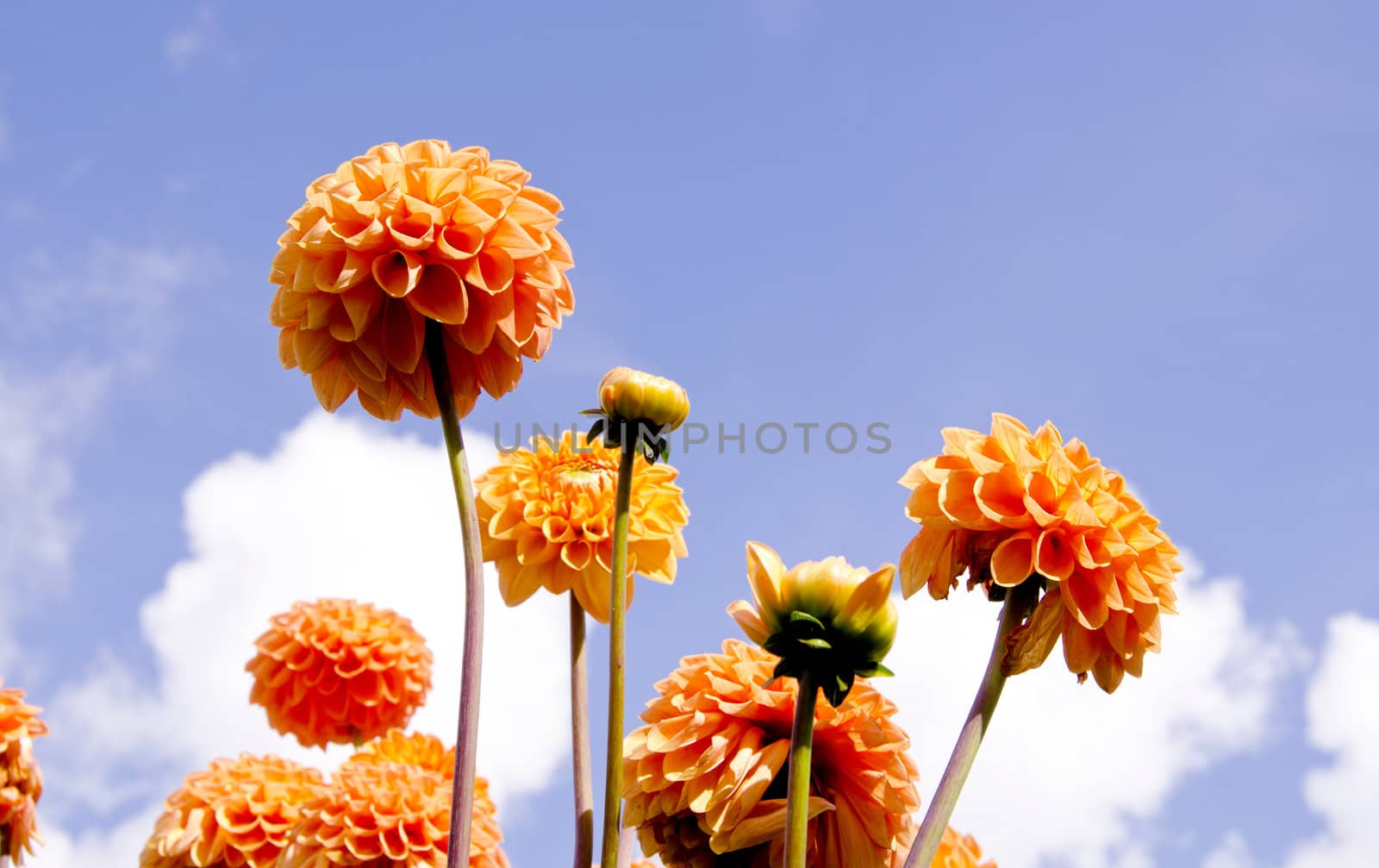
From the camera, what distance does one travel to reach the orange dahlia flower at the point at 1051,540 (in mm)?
1846

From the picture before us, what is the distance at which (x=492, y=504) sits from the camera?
2.80m

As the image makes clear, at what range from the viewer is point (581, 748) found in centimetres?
208

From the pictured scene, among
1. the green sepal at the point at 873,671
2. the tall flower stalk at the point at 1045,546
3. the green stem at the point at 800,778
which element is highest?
the tall flower stalk at the point at 1045,546

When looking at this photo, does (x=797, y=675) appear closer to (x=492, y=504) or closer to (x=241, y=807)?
(x=492, y=504)

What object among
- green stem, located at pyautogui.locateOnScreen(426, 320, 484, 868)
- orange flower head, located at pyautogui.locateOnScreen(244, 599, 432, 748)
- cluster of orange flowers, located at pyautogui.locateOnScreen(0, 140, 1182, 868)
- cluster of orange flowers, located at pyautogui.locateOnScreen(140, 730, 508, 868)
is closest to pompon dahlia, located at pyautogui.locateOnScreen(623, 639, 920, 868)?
cluster of orange flowers, located at pyautogui.locateOnScreen(0, 140, 1182, 868)

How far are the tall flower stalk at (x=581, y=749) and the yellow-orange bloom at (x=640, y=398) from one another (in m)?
0.47

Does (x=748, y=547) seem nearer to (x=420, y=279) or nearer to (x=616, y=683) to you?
(x=616, y=683)

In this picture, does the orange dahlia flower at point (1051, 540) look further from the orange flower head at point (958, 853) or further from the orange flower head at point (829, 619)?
the orange flower head at point (958, 853)

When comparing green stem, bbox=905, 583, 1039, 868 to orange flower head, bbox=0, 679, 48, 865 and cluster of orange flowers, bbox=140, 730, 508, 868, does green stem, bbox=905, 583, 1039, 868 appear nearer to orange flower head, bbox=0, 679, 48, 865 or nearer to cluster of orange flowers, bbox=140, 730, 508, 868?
cluster of orange flowers, bbox=140, 730, 508, 868

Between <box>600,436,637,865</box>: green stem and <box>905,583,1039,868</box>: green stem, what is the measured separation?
0.42 meters

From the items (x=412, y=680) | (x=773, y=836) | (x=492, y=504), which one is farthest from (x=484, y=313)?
(x=412, y=680)

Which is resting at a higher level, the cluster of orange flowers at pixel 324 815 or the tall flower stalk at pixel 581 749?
the cluster of orange flowers at pixel 324 815

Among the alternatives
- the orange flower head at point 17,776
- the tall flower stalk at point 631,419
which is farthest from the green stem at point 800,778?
the orange flower head at point 17,776

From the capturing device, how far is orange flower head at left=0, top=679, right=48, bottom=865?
10.3ft
